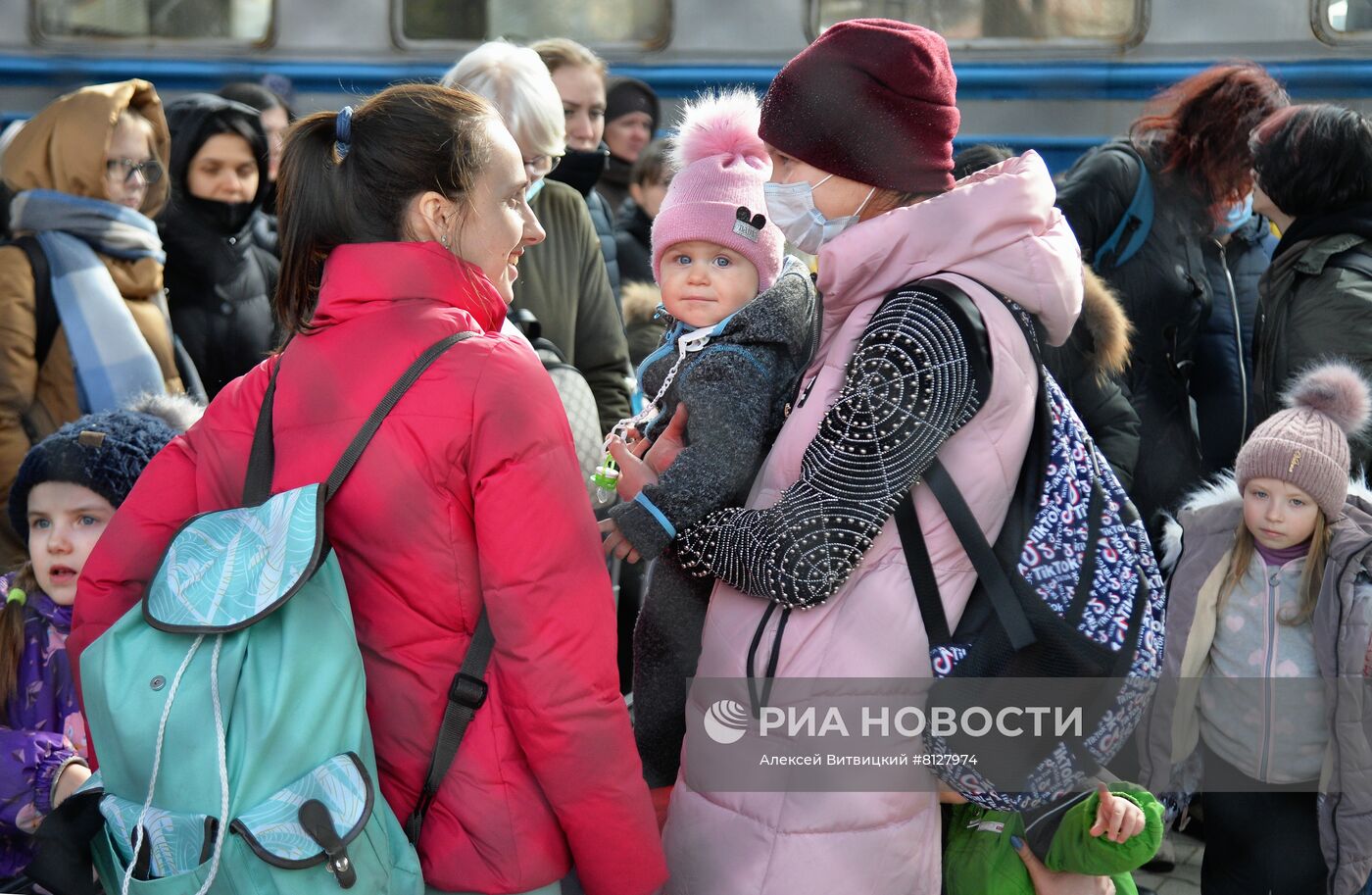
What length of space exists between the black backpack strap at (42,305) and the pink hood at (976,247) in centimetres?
241

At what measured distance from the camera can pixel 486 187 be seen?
196cm

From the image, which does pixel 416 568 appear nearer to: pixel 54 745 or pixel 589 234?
pixel 54 745

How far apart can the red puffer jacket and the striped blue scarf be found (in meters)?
1.87

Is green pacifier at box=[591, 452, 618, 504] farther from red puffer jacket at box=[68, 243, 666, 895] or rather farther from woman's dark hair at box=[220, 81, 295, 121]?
woman's dark hair at box=[220, 81, 295, 121]

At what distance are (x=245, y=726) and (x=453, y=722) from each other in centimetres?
27

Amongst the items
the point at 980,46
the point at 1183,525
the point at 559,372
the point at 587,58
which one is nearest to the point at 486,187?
the point at 559,372

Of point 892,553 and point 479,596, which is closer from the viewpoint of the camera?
point 479,596

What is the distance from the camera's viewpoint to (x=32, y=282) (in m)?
3.54

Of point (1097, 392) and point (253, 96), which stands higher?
point (253, 96)

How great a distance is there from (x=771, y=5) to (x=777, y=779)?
4.30 m

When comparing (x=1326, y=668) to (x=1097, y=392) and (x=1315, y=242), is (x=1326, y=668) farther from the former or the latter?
(x=1315, y=242)

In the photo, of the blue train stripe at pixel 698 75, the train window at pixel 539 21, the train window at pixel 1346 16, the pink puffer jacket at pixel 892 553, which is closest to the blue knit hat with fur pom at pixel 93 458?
the pink puffer jacket at pixel 892 553

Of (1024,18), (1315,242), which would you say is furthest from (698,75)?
(1315,242)

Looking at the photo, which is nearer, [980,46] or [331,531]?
[331,531]
